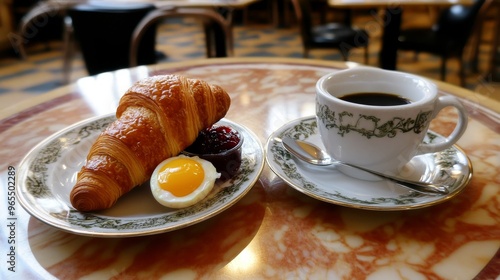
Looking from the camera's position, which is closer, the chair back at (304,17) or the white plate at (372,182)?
the white plate at (372,182)

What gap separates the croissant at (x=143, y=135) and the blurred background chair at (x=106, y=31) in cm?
159

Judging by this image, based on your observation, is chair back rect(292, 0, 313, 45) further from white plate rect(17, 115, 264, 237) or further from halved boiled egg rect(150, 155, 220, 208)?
halved boiled egg rect(150, 155, 220, 208)

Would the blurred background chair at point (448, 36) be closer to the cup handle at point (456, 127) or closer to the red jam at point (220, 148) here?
the cup handle at point (456, 127)

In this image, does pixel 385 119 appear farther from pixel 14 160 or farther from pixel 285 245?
pixel 14 160

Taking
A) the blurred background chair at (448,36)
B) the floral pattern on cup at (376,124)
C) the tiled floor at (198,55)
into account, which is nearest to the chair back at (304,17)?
the blurred background chair at (448,36)

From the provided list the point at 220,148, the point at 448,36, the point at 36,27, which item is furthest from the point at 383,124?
the point at 36,27

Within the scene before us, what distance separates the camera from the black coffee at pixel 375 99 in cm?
58

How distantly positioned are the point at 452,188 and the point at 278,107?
406mm

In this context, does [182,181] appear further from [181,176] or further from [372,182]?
[372,182]

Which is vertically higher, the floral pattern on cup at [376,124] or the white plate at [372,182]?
the floral pattern on cup at [376,124]

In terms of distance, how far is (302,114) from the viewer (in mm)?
797

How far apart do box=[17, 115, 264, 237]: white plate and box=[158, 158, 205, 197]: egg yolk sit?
2 cm

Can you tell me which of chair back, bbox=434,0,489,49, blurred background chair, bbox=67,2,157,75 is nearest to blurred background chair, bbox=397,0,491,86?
chair back, bbox=434,0,489,49

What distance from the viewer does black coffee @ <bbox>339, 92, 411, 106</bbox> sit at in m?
0.58
